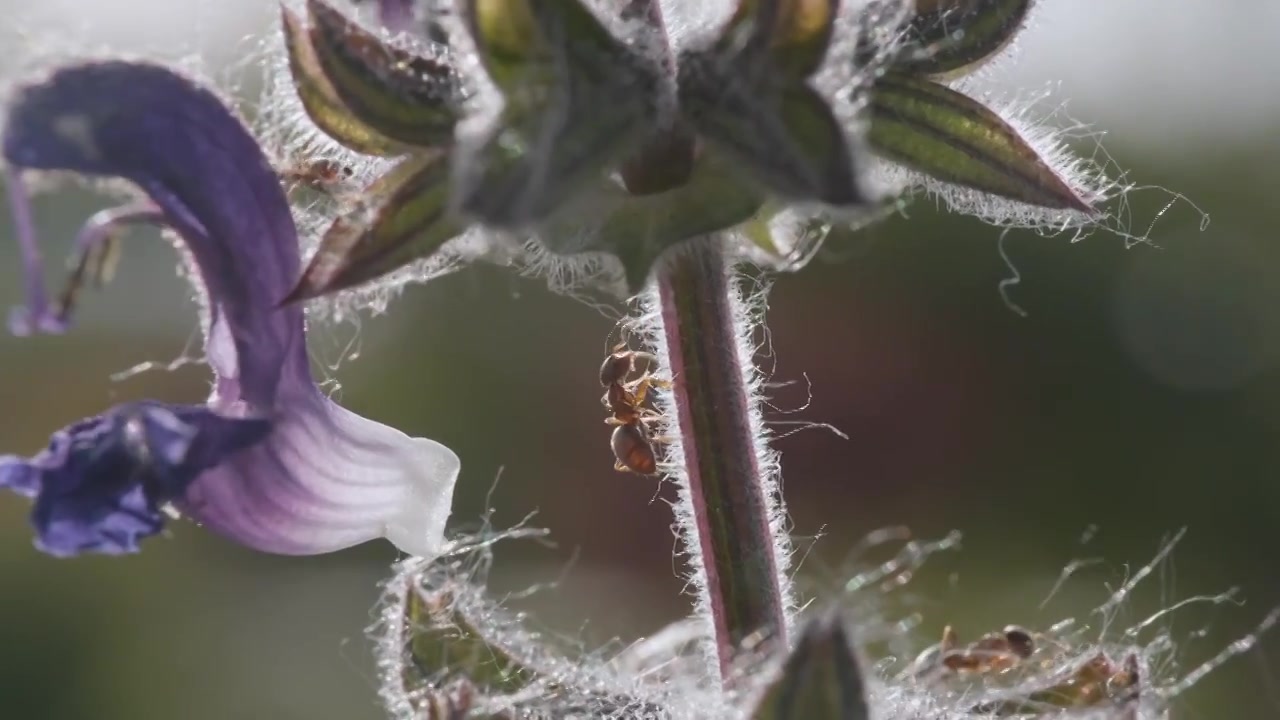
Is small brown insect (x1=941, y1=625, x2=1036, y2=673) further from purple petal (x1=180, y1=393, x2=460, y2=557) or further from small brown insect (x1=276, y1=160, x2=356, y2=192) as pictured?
small brown insect (x1=276, y1=160, x2=356, y2=192)

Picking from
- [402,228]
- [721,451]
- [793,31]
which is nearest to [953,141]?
[793,31]

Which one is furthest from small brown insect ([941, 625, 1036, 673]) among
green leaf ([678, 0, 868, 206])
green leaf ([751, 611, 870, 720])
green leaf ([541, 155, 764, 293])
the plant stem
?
green leaf ([678, 0, 868, 206])

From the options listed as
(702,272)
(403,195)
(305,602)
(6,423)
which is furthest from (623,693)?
(6,423)

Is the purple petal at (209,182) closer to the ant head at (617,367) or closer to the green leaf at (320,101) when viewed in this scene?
the green leaf at (320,101)

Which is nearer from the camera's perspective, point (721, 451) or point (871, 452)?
point (721, 451)

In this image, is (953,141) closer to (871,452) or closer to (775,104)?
(775,104)

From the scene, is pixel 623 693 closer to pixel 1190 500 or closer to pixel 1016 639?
pixel 1016 639
